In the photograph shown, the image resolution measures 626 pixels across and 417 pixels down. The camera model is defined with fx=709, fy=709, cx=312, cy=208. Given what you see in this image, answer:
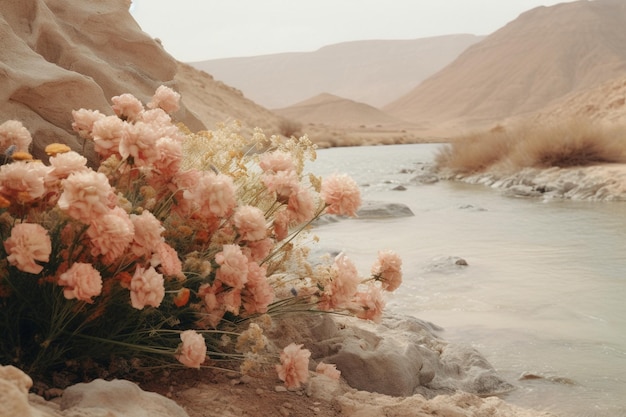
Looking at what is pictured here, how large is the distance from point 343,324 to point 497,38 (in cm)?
10904

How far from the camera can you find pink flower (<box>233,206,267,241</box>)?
7.68ft

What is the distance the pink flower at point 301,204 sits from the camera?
8.18ft

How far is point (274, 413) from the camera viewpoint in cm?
233

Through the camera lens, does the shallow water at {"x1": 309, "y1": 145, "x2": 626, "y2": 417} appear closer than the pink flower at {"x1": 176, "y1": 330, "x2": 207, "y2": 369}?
No

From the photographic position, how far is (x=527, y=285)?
5.49 meters

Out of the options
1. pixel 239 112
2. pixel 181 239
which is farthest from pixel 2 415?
pixel 239 112

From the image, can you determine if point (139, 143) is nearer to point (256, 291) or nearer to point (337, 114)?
point (256, 291)

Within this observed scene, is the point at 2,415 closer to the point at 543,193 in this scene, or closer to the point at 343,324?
the point at 343,324

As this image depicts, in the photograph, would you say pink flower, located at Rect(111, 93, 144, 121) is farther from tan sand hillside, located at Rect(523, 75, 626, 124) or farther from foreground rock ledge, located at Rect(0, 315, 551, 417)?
tan sand hillside, located at Rect(523, 75, 626, 124)

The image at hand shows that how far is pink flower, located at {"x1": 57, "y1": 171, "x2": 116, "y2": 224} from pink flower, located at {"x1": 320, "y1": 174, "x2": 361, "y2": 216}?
922 mm

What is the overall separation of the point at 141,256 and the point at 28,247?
379 millimetres

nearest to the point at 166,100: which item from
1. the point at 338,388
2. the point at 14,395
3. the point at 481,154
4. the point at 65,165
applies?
the point at 65,165

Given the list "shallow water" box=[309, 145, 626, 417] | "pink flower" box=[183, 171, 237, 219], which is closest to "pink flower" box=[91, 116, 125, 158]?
"pink flower" box=[183, 171, 237, 219]

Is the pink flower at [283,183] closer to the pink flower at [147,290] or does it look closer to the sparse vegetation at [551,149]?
the pink flower at [147,290]
